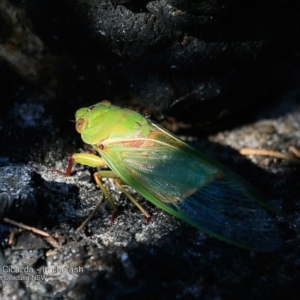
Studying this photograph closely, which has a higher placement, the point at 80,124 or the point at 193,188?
the point at 80,124

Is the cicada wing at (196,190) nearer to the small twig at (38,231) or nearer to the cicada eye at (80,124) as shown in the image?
the cicada eye at (80,124)

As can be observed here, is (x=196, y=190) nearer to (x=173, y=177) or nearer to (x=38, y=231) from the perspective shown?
(x=173, y=177)

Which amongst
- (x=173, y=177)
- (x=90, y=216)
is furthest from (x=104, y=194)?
(x=173, y=177)

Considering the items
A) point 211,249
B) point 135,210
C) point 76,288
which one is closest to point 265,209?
point 211,249

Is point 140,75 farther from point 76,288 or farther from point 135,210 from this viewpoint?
point 76,288

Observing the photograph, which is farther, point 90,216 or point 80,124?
point 80,124

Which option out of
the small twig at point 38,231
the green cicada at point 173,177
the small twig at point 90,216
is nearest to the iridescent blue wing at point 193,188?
the green cicada at point 173,177

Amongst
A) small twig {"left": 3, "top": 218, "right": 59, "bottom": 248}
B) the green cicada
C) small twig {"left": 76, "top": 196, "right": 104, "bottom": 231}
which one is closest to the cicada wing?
the green cicada

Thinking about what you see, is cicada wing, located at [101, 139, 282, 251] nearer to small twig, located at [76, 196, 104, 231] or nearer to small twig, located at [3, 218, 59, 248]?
small twig, located at [76, 196, 104, 231]
